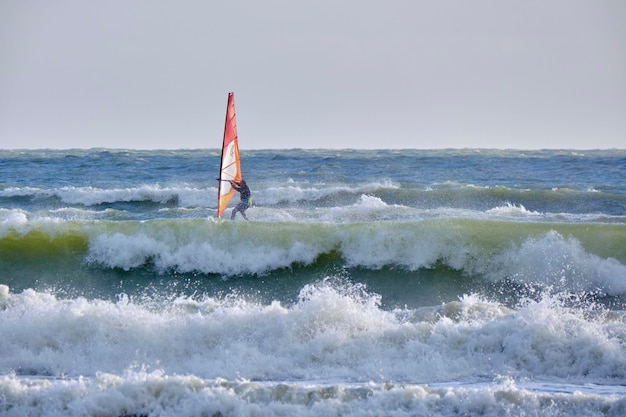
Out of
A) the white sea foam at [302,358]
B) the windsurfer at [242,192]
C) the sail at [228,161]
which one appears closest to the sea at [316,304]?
the white sea foam at [302,358]

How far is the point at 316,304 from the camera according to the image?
29.5 feet

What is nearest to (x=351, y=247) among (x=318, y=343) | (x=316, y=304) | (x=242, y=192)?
(x=242, y=192)

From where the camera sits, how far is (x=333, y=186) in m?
26.6

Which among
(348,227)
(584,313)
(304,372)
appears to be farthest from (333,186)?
(304,372)

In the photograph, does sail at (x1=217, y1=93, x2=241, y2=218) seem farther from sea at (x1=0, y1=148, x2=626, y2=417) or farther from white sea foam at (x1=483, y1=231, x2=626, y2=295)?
white sea foam at (x1=483, y1=231, x2=626, y2=295)

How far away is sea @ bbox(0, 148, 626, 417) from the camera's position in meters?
6.92

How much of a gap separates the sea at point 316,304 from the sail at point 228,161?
2.50 feet

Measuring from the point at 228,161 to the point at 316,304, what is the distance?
747 cm

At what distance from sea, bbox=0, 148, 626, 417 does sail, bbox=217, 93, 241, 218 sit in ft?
2.50

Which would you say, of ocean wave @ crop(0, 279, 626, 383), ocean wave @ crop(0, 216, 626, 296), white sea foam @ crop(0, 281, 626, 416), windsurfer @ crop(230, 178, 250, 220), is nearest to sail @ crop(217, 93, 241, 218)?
windsurfer @ crop(230, 178, 250, 220)

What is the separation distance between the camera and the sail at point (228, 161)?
15.5 metres

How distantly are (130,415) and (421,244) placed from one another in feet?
26.4

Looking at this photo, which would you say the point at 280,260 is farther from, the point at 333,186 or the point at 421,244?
the point at 333,186

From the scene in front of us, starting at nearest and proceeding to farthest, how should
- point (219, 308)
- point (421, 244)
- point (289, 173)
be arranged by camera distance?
point (219, 308), point (421, 244), point (289, 173)
